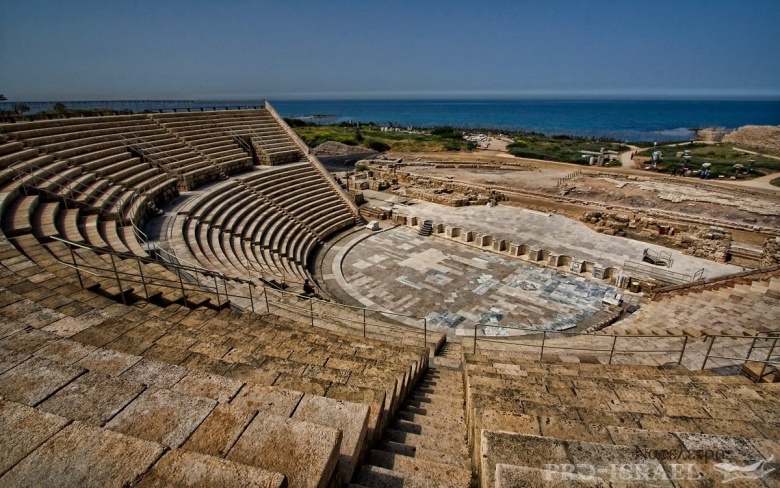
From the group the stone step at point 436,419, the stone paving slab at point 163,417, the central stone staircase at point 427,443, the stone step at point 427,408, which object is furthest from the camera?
the stone step at point 427,408

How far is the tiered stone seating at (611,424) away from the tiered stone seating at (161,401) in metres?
1.42

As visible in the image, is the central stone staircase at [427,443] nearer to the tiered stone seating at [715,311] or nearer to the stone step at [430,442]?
the stone step at [430,442]

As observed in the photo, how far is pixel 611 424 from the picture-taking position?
4570mm

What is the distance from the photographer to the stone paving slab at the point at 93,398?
3258 millimetres

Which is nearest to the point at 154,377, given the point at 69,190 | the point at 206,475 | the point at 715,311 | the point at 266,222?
the point at 206,475

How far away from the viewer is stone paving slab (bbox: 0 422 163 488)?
8.06 ft

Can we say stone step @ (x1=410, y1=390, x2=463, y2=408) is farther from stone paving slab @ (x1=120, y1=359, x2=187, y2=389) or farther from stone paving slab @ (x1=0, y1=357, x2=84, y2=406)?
stone paving slab @ (x1=0, y1=357, x2=84, y2=406)

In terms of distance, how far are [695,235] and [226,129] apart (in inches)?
1293

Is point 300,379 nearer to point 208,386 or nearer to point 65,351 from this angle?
point 208,386

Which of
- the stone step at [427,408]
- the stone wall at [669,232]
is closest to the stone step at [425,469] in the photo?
the stone step at [427,408]

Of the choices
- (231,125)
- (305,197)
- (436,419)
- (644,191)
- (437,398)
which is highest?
(231,125)

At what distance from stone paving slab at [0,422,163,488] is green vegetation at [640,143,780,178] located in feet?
167

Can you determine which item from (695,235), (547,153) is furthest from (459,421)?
(547,153)

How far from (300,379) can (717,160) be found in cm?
5868
